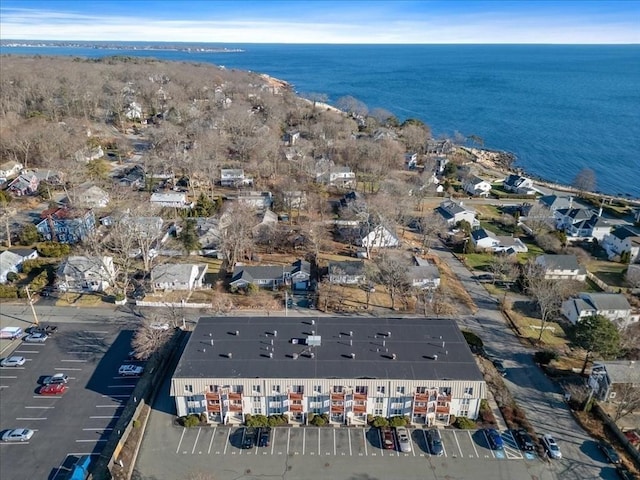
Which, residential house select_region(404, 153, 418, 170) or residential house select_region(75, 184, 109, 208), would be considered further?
residential house select_region(404, 153, 418, 170)

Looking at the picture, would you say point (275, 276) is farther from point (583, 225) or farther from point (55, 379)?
point (583, 225)

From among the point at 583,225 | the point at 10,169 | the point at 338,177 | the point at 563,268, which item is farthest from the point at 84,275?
the point at 583,225

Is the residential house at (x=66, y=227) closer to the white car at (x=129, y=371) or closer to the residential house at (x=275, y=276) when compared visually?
the residential house at (x=275, y=276)

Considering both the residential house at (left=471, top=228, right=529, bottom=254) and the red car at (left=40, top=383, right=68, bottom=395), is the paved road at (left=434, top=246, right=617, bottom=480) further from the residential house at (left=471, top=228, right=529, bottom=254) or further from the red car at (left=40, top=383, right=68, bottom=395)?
the red car at (left=40, top=383, right=68, bottom=395)

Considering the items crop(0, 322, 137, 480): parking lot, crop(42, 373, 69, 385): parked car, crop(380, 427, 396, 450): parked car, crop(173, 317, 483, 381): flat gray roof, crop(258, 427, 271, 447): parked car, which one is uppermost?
crop(173, 317, 483, 381): flat gray roof

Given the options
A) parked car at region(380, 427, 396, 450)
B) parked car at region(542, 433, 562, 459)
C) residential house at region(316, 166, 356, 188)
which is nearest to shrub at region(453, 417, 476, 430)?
parked car at region(542, 433, 562, 459)

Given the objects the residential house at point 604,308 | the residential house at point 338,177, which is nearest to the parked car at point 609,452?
the residential house at point 604,308
